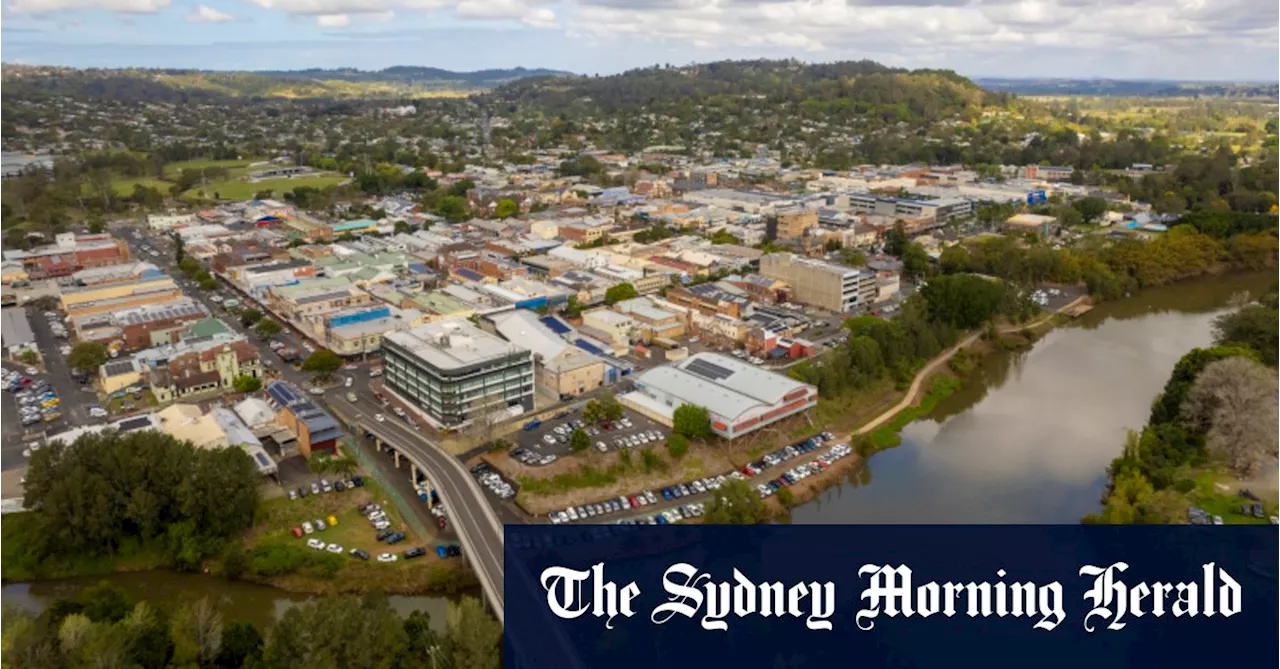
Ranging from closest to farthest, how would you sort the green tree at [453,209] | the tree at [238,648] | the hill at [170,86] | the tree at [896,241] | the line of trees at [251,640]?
1. the line of trees at [251,640]
2. the tree at [238,648]
3. the tree at [896,241]
4. the green tree at [453,209]
5. the hill at [170,86]

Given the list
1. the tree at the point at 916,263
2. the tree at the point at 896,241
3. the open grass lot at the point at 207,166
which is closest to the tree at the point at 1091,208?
the tree at the point at 896,241

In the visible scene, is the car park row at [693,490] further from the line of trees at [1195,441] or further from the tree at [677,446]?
the line of trees at [1195,441]

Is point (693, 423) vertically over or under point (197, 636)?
over

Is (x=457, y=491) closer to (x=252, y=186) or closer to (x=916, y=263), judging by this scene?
(x=916, y=263)

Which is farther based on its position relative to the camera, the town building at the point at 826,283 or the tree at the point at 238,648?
the town building at the point at 826,283

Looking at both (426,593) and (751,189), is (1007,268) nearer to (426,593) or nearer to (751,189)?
(751,189)

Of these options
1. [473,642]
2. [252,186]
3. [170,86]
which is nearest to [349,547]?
[473,642]

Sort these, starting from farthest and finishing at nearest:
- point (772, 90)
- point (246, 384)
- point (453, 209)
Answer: point (772, 90) < point (453, 209) < point (246, 384)

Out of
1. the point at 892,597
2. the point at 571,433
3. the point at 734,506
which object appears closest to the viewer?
the point at 892,597
